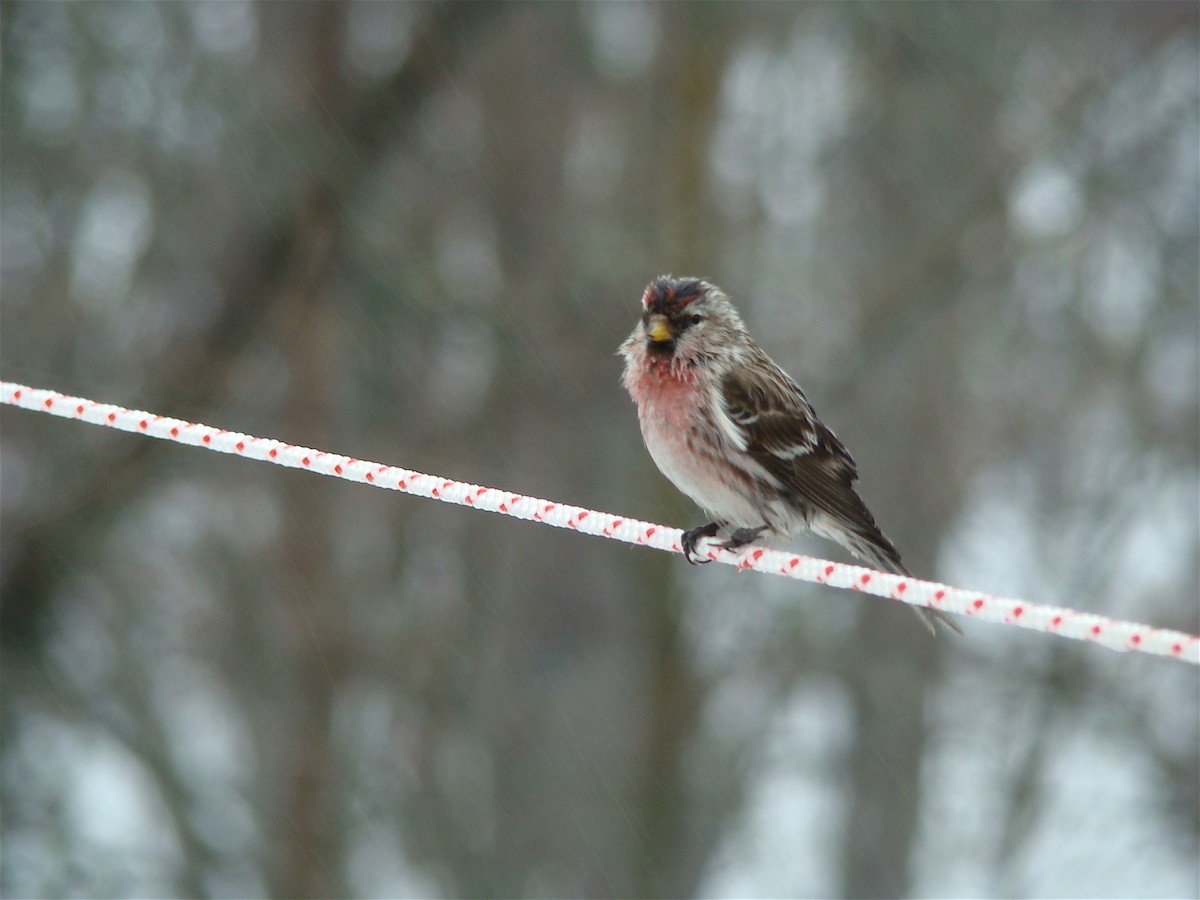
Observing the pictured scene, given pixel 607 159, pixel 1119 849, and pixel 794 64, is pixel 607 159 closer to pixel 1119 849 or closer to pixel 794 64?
pixel 794 64

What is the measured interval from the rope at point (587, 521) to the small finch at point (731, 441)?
84cm

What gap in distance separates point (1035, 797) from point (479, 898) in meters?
4.70

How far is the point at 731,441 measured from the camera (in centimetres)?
465

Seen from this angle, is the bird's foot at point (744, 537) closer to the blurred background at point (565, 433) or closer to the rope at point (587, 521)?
the rope at point (587, 521)

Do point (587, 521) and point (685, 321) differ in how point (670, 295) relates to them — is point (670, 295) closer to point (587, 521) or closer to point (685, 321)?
point (685, 321)

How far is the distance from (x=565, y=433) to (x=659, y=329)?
4908 millimetres

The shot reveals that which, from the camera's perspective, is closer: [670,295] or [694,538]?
[694,538]

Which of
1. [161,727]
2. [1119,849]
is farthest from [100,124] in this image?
[1119,849]

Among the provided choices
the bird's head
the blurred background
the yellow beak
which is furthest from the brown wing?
the blurred background

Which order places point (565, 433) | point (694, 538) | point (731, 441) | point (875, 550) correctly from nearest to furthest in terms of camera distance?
1. point (694, 538)
2. point (731, 441)
3. point (875, 550)
4. point (565, 433)

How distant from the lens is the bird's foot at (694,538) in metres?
4.24

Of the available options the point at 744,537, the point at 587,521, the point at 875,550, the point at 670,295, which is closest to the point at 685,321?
the point at 670,295

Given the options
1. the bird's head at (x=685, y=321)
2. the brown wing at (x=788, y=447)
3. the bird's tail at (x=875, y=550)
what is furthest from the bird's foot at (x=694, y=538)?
the bird's head at (x=685, y=321)

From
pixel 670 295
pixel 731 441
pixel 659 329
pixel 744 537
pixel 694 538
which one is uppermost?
pixel 670 295
